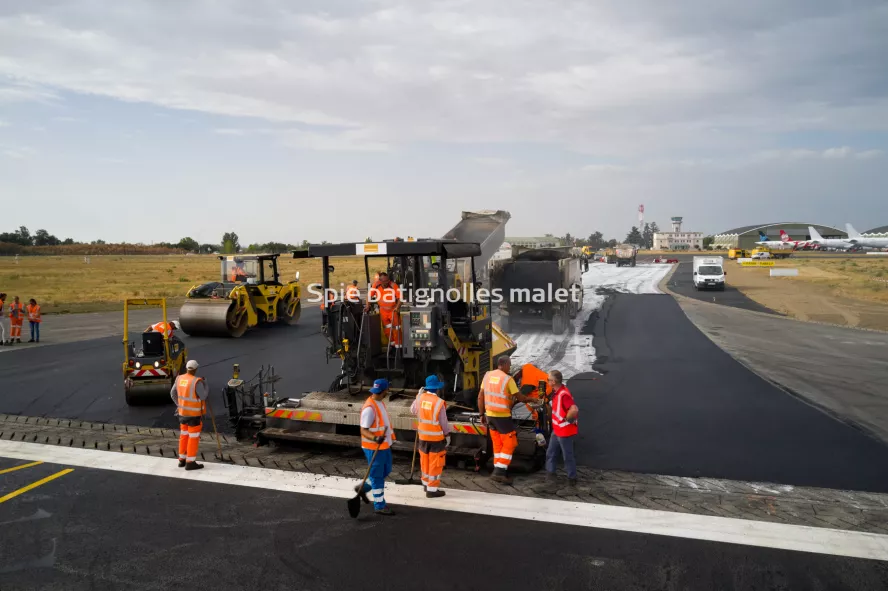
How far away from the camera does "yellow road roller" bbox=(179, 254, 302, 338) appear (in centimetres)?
1817

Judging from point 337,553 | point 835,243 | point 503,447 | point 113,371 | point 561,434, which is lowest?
point 337,553

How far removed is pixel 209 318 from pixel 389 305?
1156 cm

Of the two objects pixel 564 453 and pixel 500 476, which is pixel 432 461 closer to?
pixel 500 476

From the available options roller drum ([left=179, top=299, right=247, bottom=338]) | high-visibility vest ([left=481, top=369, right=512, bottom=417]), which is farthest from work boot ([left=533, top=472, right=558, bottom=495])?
roller drum ([left=179, top=299, right=247, bottom=338])

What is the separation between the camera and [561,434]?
7.00m

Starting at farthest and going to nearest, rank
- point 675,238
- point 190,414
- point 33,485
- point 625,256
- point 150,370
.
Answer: point 675,238, point 625,256, point 150,370, point 190,414, point 33,485

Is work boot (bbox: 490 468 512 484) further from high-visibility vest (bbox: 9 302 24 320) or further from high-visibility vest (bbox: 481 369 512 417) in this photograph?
high-visibility vest (bbox: 9 302 24 320)

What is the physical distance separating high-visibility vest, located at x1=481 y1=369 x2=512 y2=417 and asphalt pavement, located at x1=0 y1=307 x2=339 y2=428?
506cm

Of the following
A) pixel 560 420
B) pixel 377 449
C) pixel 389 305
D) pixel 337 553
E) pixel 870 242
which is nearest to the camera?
pixel 337 553

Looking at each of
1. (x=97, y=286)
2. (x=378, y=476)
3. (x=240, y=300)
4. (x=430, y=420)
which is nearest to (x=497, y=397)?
(x=430, y=420)

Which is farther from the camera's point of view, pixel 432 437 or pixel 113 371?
pixel 113 371

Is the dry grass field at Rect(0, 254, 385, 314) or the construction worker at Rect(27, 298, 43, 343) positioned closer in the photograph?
the construction worker at Rect(27, 298, 43, 343)

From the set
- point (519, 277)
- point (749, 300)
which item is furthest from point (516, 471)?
point (749, 300)

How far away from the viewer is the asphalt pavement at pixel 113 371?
10773 mm
